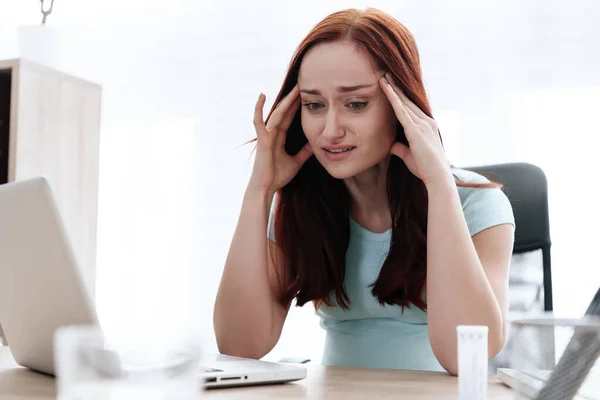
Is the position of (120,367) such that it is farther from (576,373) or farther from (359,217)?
(359,217)

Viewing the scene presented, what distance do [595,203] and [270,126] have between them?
1.27 m

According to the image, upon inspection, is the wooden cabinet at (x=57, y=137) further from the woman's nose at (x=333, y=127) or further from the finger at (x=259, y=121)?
the woman's nose at (x=333, y=127)

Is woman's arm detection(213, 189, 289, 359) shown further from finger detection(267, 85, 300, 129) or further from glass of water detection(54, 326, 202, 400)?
glass of water detection(54, 326, 202, 400)

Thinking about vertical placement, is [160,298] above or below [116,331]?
below

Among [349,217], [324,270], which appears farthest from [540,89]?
[324,270]

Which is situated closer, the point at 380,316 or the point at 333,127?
the point at 333,127

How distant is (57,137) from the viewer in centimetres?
232

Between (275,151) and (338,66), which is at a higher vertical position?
(338,66)

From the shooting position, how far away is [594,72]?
7.55 feet

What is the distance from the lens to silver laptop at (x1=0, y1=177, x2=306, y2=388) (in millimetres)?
778

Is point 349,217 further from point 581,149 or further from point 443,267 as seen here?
point 581,149

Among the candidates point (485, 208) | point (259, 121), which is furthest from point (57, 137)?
point (485, 208)

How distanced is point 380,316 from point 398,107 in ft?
1.38

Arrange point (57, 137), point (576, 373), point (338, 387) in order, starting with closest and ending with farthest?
1. point (576, 373)
2. point (338, 387)
3. point (57, 137)
